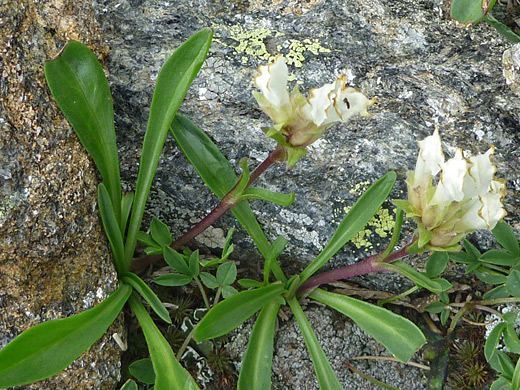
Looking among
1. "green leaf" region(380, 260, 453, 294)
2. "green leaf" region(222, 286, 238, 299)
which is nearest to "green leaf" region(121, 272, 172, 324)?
"green leaf" region(222, 286, 238, 299)

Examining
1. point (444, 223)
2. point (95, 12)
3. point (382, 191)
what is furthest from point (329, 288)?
point (95, 12)

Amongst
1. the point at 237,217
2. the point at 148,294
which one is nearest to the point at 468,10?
the point at 237,217

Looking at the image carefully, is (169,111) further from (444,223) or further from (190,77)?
(444,223)

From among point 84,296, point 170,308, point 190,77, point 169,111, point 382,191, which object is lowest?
point 170,308

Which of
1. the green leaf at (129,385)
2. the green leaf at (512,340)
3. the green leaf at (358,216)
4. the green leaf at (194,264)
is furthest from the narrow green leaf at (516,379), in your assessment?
the green leaf at (129,385)

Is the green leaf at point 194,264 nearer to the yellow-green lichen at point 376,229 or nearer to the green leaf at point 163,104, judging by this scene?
the green leaf at point 163,104

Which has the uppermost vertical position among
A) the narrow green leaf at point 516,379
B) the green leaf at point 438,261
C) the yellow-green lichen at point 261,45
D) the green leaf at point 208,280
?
the yellow-green lichen at point 261,45
